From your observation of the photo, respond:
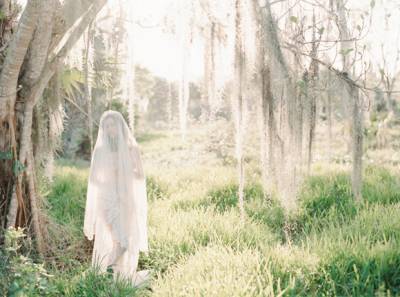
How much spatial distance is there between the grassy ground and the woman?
29 centimetres

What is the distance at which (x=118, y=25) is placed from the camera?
5.72m

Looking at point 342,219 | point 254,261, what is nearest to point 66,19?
point 254,261

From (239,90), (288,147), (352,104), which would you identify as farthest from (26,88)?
(352,104)

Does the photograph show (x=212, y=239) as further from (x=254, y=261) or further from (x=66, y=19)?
(x=66, y=19)

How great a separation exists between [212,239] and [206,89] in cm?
166

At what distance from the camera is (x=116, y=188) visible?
5414 mm

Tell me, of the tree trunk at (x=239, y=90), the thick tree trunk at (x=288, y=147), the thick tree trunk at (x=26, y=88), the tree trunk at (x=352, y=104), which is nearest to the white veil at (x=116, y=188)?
the thick tree trunk at (x=26, y=88)

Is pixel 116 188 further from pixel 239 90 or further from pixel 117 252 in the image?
pixel 239 90

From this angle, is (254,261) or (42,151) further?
(42,151)

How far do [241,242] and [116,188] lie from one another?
1436 mm

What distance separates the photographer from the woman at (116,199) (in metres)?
5.34

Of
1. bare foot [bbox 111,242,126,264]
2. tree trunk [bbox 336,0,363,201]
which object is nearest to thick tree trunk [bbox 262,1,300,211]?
tree trunk [bbox 336,0,363,201]

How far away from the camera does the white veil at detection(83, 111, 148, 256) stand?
5352 millimetres

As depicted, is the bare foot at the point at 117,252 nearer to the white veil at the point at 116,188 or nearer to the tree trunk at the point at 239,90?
the white veil at the point at 116,188
